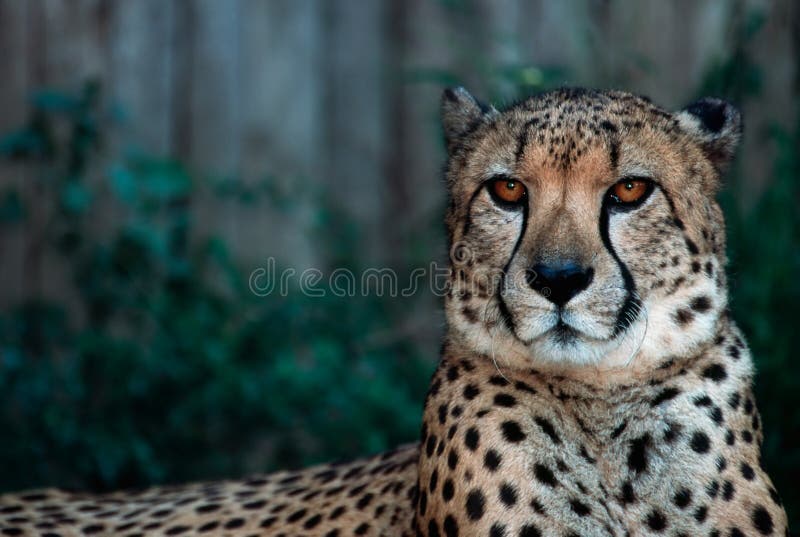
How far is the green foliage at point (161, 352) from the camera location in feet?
Answer: 13.2

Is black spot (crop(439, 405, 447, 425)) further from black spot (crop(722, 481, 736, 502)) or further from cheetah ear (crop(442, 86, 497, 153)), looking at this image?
cheetah ear (crop(442, 86, 497, 153))

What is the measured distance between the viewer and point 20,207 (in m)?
4.38

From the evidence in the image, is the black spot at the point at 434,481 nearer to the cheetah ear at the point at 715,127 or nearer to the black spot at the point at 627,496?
the black spot at the point at 627,496

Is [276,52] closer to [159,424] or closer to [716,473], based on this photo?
[159,424]

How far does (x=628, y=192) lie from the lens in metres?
2.19

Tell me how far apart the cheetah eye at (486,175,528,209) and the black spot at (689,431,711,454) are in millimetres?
557

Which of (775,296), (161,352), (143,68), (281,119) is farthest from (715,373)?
(143,68)

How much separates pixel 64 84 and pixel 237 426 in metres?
1.54

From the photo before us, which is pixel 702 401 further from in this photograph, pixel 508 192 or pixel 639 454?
pixel 508 192

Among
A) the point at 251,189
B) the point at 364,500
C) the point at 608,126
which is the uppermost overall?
the point at 608,126

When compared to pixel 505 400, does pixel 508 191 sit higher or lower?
higher

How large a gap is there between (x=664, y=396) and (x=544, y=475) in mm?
288

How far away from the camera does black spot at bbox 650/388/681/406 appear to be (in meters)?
2.15

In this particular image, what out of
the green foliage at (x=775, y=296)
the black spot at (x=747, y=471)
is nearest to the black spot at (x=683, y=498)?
the black spot at (x=747, y=471)
